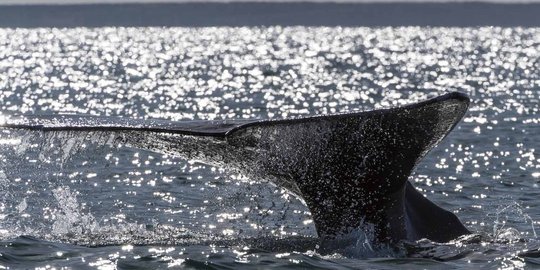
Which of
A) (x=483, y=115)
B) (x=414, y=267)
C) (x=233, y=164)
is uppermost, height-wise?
(x=483, y=115)

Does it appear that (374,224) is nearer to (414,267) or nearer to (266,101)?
(414,267)

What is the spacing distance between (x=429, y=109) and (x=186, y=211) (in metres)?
7.16

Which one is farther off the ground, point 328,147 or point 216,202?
point 216,202

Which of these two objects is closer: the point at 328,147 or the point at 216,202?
the point at 328,147

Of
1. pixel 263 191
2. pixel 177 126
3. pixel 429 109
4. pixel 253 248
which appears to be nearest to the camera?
pixel 429 109

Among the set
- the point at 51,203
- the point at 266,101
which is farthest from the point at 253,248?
the point at 266,101

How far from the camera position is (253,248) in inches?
460

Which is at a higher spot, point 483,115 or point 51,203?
A: point 483,115

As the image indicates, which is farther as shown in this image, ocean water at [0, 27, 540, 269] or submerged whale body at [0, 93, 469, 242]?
ocean water at [0, 27, 540, 269]

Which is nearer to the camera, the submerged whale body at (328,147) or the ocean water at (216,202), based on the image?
the submerged whale body at (328,147)

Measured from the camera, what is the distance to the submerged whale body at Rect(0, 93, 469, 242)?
9.19 metres

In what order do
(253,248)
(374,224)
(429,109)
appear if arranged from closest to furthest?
(429,109), (374,224), (253,248)

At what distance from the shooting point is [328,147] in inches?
373

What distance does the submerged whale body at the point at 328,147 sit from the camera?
919 centimetres
